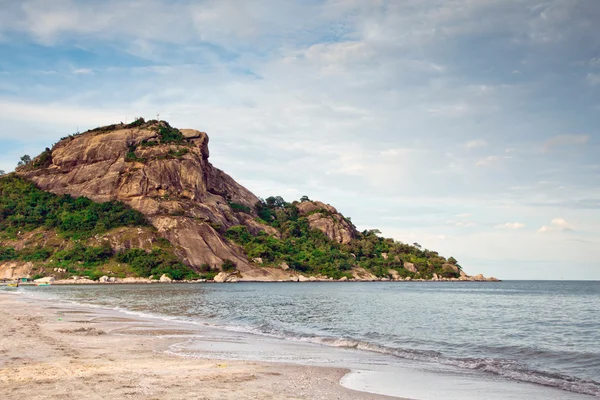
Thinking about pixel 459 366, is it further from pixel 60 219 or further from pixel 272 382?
pixel 60 219

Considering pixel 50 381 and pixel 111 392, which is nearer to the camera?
pixel 111 392

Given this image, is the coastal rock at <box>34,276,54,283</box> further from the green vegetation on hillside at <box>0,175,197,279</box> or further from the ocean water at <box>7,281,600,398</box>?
the ocean water at <box>7,281,600,398</box>

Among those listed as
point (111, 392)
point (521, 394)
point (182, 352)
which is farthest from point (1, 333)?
point (521, 394)

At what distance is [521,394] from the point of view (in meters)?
15.0

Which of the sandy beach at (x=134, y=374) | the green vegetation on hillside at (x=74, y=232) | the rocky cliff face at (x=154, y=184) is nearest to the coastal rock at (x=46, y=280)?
the green vegetation on hillside at (x=74, y=232)

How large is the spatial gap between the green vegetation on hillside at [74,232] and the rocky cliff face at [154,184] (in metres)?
5.14

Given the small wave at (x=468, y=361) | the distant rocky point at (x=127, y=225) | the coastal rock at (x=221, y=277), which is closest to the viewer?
the small wave at (x=468, y=361)

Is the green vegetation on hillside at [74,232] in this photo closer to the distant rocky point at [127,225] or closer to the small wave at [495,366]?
the distant rocky point at [127,225]

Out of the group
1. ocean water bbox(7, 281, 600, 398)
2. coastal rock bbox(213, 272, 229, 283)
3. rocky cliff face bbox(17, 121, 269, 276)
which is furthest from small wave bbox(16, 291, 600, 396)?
rocky cliff face bbox(17, 121, 269, 276)

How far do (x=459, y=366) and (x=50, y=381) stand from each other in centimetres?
1561

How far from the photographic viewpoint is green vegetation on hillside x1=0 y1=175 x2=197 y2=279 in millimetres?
141125

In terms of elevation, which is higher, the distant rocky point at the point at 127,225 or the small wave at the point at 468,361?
the distant rocky point at the point at 127,225

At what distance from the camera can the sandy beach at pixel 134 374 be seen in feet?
40.6

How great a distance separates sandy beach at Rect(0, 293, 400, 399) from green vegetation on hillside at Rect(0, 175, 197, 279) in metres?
123
